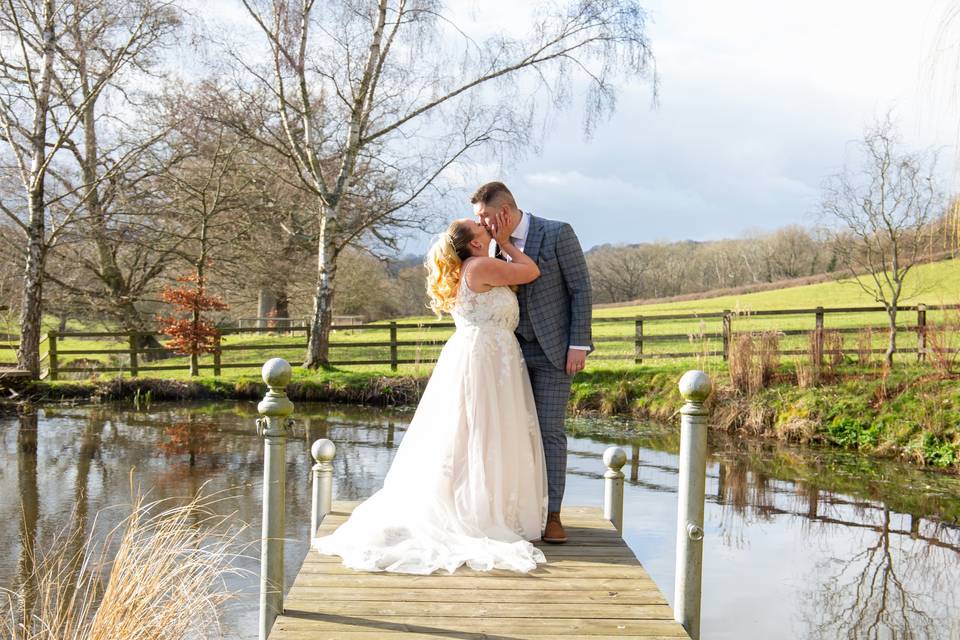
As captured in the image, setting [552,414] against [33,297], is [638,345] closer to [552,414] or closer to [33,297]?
[33,297]

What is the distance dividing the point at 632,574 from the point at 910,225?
1272 centimetres

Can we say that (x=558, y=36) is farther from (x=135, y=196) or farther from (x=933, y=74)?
(x=933, y=74)

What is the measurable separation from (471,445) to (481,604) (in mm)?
954

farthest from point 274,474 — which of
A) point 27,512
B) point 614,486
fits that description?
point 27,512

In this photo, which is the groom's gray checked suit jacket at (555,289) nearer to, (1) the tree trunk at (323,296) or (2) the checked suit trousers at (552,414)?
(2) the checked suit trousers at (552,414)

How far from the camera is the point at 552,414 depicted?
4406 mm

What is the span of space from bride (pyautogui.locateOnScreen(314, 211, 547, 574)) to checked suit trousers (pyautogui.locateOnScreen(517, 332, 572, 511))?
0.07m

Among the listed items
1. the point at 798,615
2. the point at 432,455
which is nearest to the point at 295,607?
the point at 432,455

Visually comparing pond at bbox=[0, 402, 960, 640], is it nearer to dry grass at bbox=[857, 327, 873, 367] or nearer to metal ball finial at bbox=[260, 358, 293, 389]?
metal ball finial at bbox=[260, 358, 293, 389]

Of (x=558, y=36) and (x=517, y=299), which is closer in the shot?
(x=517, y=299)

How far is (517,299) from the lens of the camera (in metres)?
4.45

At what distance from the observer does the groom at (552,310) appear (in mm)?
4320

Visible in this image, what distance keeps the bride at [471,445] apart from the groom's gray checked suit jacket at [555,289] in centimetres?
12

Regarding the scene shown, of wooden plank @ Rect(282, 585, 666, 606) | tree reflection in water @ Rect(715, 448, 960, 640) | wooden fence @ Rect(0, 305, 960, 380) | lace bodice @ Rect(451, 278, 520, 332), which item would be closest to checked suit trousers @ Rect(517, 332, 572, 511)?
lace bodice @ Rect(451, 278, 520, 332)
